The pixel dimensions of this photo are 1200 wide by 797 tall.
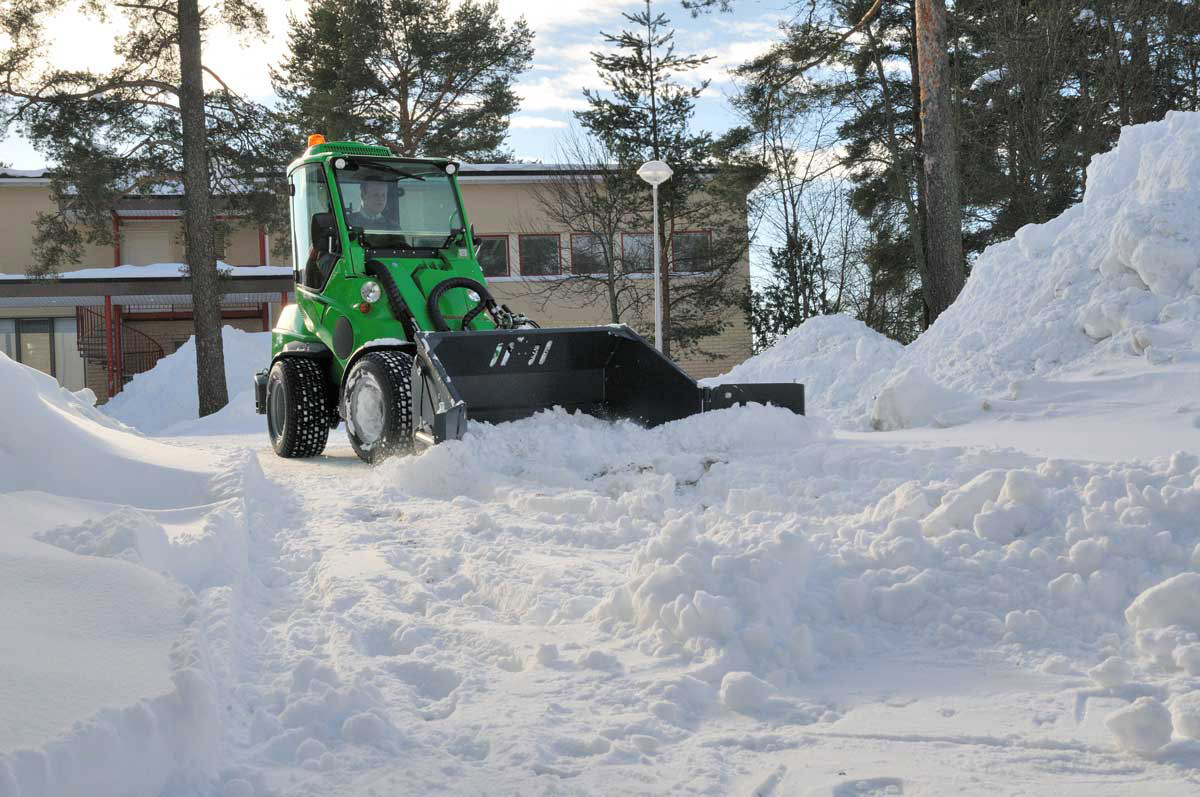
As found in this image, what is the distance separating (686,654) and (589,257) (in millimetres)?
21397

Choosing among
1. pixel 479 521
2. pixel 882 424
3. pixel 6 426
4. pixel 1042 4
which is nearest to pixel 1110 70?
pixel 1042 4

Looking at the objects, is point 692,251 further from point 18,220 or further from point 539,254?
point 18,220

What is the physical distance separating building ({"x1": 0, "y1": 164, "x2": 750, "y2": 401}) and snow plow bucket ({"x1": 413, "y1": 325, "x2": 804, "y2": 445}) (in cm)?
1593

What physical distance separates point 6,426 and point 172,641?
2.97m

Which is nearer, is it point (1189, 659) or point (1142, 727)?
point (1142, 727)

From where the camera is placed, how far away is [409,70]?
2434cm

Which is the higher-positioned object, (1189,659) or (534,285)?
(534,285)

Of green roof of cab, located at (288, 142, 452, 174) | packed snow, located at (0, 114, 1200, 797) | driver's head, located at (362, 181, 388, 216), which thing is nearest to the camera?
packed snow, located at (0, 114, 1200, 797)

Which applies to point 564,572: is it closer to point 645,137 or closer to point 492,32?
point 645,137

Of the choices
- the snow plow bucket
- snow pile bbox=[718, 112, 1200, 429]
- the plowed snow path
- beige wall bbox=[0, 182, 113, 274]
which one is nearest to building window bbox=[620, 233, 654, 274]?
snow pile bbox=[718, 112, 1200, 429]

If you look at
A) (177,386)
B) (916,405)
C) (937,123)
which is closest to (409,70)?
(177,386)

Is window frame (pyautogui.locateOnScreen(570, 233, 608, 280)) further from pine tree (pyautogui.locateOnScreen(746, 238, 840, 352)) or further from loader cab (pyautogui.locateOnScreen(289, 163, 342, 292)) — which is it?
loader cab (pyautogui.locateOnScreen(289, 163, 342, 292))

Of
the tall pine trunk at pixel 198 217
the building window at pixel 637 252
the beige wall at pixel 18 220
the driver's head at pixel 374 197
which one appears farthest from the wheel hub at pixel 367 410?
the beige wall at pixel 18 220

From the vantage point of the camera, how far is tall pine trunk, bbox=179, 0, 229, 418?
17484 mm
